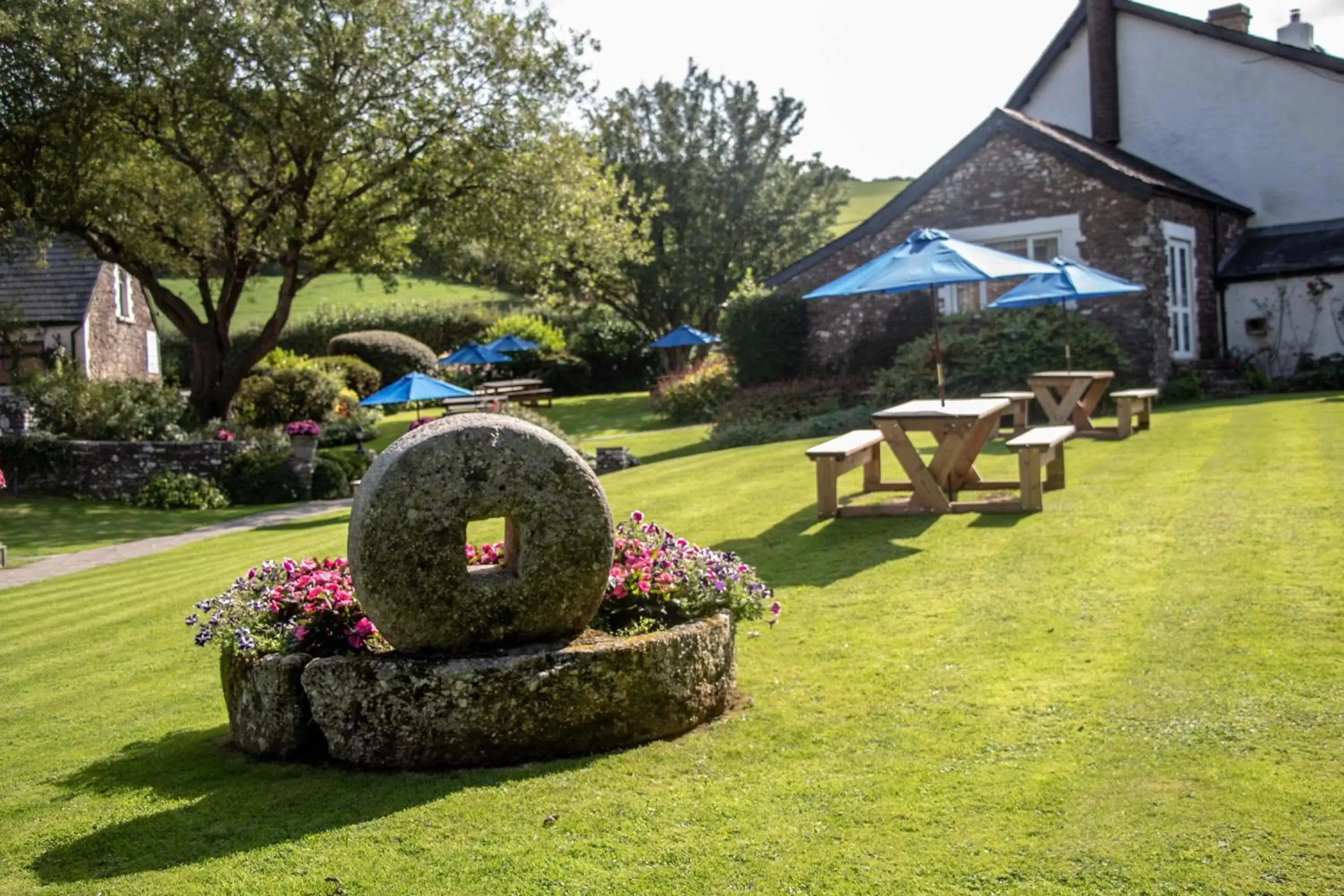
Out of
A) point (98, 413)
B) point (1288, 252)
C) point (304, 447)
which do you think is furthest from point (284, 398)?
point (1288, 252)

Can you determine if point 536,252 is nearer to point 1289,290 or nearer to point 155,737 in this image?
point 1289,290

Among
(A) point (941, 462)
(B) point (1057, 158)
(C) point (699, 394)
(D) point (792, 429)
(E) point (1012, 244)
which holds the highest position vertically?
(B) point (1057, 158)

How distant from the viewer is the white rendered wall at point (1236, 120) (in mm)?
24562

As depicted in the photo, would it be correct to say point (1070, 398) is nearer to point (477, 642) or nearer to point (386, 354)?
point (477, 642)

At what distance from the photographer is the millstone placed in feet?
18.5

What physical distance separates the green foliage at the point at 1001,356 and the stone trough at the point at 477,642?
15094 mm

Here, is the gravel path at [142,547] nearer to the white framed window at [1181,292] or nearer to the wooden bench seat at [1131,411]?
the wooden bench seat at [1131,411]

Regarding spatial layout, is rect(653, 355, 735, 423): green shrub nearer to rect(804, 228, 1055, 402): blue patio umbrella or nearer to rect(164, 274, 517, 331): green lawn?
rect(804, 228, 1055, 402): blue patio umbrella

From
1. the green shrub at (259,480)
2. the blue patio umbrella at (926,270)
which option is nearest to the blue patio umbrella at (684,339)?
the green shrub at (259,480)

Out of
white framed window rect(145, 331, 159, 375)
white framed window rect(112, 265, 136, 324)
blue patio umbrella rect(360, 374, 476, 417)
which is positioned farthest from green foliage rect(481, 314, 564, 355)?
blue patio umbrella rect(360, 374, 476, 417)

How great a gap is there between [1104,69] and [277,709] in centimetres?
2562

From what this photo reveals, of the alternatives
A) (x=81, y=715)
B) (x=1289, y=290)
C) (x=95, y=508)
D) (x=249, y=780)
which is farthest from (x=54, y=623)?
(x=1289, y=290)

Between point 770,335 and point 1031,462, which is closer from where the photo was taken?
point 1031,462

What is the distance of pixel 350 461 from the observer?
22.6 meters
